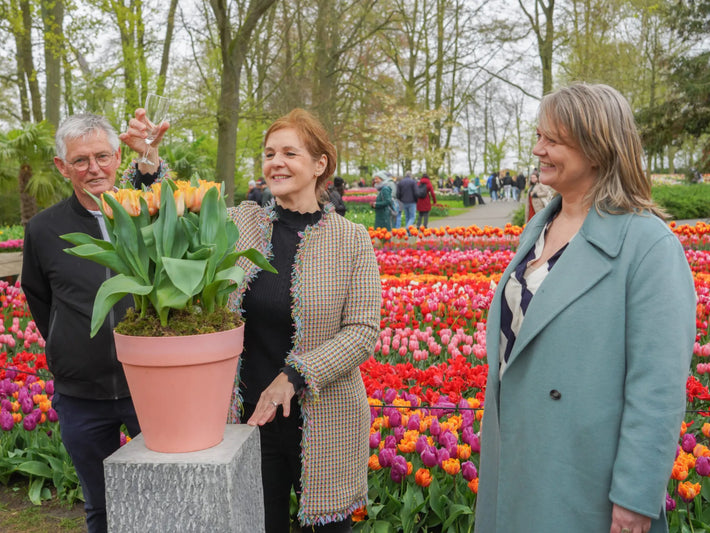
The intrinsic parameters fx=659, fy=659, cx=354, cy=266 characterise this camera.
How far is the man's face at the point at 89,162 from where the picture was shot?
2361 millimetres

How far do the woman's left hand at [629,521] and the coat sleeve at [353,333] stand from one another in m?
0.76

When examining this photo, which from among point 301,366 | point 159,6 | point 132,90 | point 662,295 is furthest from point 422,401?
point 159,6

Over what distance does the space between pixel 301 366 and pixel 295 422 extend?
1.03ft

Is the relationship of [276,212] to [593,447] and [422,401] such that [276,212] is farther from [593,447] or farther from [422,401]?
[422,401]

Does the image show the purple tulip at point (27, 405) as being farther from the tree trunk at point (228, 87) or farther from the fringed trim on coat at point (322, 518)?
the tree trunk at point (228, 87)

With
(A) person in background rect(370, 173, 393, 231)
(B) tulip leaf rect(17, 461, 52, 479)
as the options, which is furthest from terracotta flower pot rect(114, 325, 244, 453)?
(A) person in background rect(370, 173, 393, 231)

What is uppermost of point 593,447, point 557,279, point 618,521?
point 557,279

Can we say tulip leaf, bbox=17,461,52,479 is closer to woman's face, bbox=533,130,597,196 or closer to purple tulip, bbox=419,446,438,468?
purple tulip, bbox=419,446,438,468

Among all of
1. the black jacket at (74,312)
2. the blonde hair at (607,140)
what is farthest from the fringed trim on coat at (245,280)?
the blonde hair at (607,140)

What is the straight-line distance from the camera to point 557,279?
66.2 inches

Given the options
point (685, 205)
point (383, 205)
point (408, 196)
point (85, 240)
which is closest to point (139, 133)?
point (85, 240)

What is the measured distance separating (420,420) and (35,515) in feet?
6.36

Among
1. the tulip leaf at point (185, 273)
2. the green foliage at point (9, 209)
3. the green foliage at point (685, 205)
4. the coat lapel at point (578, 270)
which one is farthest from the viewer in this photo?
the green foliage at point (685, 205)

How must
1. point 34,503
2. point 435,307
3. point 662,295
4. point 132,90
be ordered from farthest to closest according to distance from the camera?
point 132,90
point 435,307
point 34,503
point 662,295
